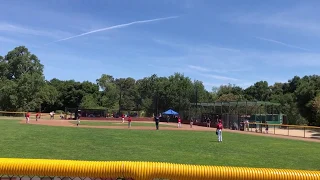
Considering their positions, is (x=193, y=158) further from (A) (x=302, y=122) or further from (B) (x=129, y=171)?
(A) (x=302, y=122)

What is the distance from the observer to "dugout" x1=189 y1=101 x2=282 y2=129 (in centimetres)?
5172

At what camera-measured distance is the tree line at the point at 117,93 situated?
214 ft

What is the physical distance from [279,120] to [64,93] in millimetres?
67292

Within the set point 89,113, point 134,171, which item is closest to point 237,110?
point 89,113

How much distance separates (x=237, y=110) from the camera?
61.3 meters

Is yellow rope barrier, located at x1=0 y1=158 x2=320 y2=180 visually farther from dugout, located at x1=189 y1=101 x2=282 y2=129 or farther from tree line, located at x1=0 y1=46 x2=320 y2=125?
tree line, located at x1=0 y1=46 x2=320 y2=125

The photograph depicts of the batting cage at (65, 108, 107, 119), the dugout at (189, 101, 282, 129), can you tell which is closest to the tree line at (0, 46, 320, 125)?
the dugout at (189, 101, 282, 129)

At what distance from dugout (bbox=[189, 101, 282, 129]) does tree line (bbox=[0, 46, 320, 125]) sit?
120 inches

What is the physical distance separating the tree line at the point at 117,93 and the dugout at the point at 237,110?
3.04 meters

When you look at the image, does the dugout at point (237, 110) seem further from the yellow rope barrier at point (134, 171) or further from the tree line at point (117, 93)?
the yellow rope barrier at point (134, 171)

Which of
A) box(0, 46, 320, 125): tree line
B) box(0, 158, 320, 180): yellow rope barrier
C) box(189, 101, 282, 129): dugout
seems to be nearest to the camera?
box(0, 158, 320, 180): yellow rope barrier

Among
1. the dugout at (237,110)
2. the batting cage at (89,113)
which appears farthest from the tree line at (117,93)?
the batting cage at (89,113)

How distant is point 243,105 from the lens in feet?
199

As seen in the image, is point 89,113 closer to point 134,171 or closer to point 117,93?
point 117,93
